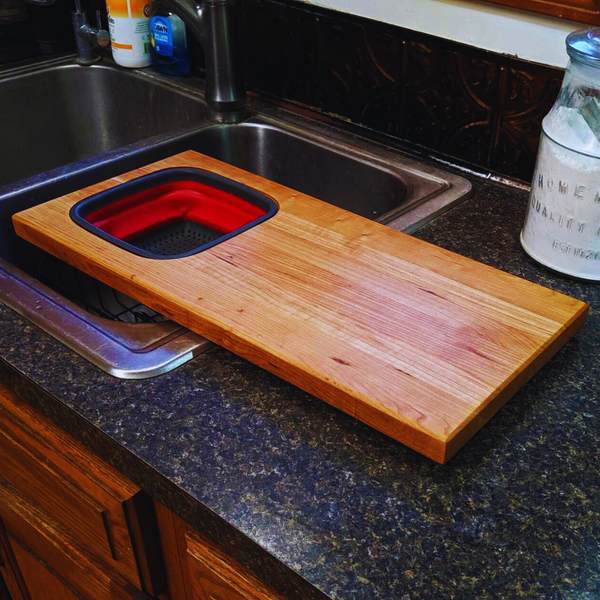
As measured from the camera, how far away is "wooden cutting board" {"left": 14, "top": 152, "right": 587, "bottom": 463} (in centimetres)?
62

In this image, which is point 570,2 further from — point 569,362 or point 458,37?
point 569,362

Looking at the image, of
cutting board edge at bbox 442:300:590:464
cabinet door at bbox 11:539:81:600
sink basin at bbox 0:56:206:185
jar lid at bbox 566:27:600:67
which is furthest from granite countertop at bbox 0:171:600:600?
sink basin at bbox 0:56:206:185

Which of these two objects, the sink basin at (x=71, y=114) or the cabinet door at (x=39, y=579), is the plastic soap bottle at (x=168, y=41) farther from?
the cabinet door at (x=39, y=579)

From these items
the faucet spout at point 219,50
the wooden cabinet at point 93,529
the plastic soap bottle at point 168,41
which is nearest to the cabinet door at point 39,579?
the wooden cabinet at point 93,529

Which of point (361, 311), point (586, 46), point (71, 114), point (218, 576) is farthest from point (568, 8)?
point (71, 114)

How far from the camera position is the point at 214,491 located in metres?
0.60

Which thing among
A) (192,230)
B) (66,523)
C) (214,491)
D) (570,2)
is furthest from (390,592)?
(570,2)

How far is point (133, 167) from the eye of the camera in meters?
1.13

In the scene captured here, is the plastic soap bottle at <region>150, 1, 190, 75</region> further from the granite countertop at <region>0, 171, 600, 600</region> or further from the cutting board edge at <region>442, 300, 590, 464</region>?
the cutting board edge at <region>442, 300, 590, 464</region>

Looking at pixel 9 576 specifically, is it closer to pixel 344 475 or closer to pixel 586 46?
pixel 344 475

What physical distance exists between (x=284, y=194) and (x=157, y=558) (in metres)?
0.44

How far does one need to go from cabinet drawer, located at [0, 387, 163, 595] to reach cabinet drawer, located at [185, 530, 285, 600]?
0.07m

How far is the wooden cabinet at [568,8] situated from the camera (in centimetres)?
88

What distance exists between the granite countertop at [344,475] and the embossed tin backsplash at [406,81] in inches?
14.0
